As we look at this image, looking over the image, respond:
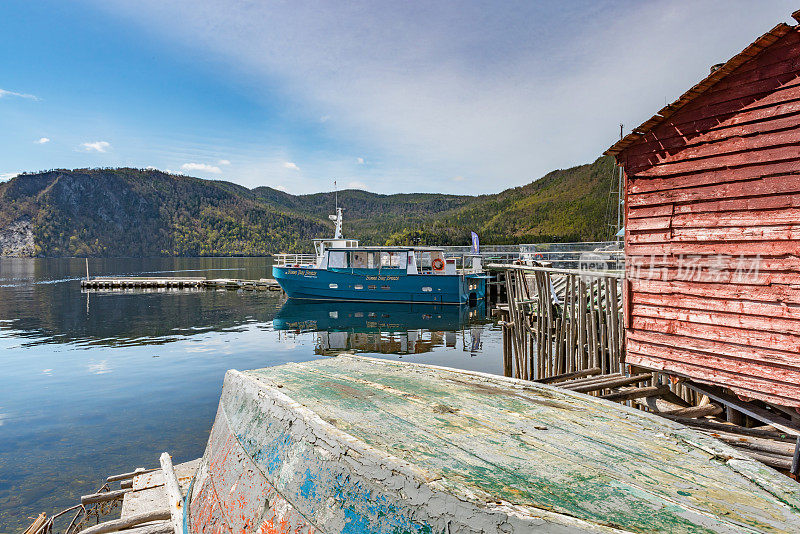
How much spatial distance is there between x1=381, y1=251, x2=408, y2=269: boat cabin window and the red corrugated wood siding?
22837 millimetres

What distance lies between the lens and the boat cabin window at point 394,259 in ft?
94.5

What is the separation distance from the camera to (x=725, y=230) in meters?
5.16

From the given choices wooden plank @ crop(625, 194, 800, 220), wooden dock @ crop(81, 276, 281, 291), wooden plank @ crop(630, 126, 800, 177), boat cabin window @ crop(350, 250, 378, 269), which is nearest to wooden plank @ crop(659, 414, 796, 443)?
wooden plank @ crop(625, 194, 800, 220)

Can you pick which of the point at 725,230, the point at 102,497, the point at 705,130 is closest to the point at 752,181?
the point at 725,230

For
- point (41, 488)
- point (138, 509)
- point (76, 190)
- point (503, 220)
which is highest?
point (76, 190)

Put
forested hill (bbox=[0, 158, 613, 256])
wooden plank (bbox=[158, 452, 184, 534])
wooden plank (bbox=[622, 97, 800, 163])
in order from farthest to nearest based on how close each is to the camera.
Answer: forested hill (bbox=[0, 158, 613, 256]) < wooden plank (bbox=[622, 97, 800, 163]) < wooden plank (bbox=[158, 452, 184, 534])

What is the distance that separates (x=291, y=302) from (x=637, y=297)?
2740 centimetres

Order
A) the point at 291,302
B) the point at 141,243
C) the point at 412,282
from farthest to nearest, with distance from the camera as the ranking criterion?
the point at 141,243
the point at 291,302
the point at 412,282

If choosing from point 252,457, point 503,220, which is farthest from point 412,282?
point 503,220

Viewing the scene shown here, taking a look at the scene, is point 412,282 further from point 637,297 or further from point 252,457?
point 252,457

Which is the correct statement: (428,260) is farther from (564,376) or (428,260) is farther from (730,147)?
(730,147)

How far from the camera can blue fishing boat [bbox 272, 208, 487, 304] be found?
28156 millimetres

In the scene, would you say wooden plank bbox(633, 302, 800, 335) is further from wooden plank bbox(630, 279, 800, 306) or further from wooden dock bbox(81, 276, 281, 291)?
wooden dock bbox(81, 276, 281, 291)

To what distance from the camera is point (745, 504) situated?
1.55m
